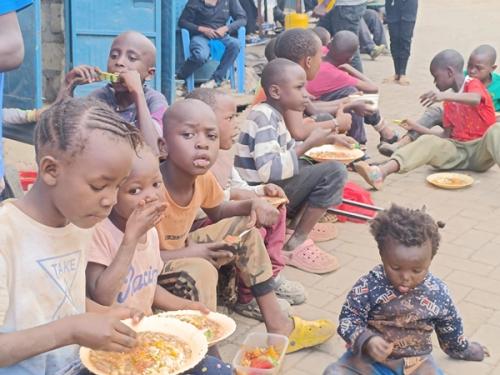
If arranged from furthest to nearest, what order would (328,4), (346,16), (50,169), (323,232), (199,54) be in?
1. (328,4)
2. (346,16)
3. (199,54)
4. (323,232)
5. (50,169)

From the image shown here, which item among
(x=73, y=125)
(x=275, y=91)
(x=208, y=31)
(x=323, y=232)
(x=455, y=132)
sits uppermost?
(x=73, y=125)

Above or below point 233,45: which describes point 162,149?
above

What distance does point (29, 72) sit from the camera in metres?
5.47

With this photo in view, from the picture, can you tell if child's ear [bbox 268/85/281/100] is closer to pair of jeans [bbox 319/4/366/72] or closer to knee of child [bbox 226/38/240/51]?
knee of child [bbox 226/38/240/51]

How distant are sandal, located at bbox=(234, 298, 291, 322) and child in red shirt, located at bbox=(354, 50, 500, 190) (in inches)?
84.1

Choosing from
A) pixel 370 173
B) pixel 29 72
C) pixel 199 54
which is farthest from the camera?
pixel 199 54

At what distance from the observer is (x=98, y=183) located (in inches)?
75.1

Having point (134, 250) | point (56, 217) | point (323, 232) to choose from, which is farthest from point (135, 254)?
point (323, 232)

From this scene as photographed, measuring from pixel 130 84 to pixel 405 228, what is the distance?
1.57 metres

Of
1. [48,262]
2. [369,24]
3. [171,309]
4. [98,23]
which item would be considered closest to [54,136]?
[48,262]

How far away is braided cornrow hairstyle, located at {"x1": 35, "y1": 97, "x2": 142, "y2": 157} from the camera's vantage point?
1900 mm

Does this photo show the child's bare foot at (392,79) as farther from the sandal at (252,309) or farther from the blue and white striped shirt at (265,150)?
the sandal at (252,309)

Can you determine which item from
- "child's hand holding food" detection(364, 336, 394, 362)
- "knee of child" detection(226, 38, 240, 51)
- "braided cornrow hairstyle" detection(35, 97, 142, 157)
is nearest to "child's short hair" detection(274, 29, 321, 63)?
"child's hand holding food" detection(364, 336, 394, 362)

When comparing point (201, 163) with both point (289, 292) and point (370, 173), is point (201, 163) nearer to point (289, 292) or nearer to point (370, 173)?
point (289, 292)
